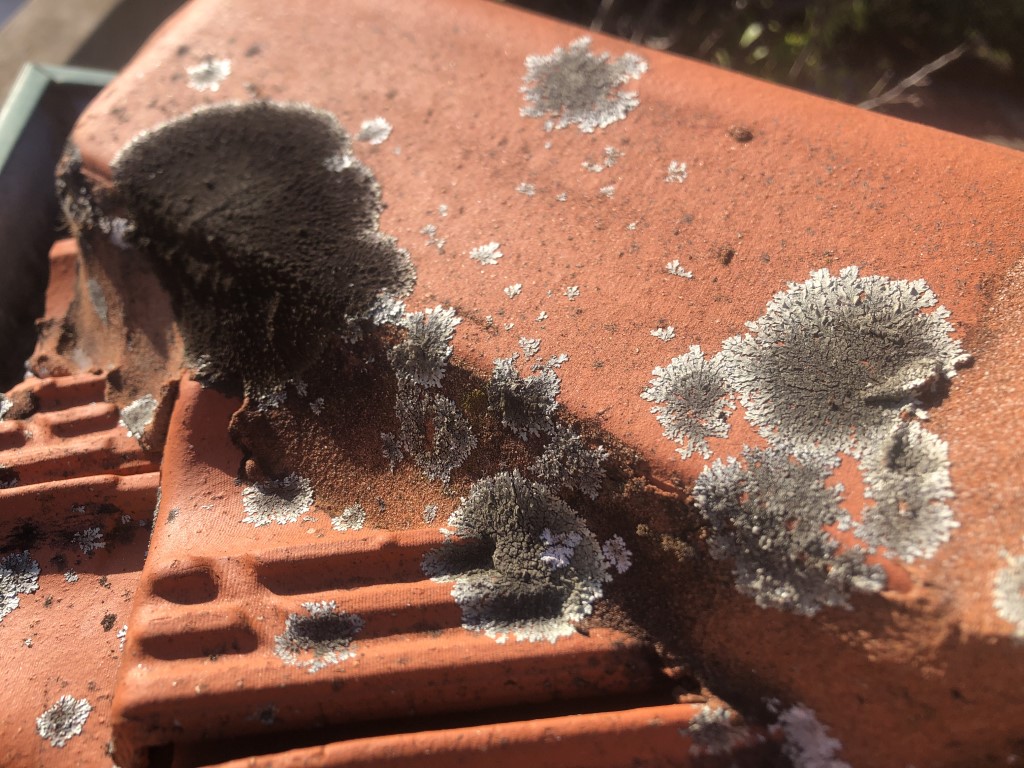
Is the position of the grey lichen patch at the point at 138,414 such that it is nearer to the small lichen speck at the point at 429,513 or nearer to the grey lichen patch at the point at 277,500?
the grey lichen patch at the point at 277,500

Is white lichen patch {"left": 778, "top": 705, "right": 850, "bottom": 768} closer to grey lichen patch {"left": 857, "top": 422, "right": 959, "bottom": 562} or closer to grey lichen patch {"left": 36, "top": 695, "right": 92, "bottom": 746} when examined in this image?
grey lichen patch {"left": 857, "top": 422, "right": 959, "bottom": 562}

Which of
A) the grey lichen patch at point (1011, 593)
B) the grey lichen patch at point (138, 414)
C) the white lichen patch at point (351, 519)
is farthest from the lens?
the grey lichen patch at point (138, 414)

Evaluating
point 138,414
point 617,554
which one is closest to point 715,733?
point 617,554

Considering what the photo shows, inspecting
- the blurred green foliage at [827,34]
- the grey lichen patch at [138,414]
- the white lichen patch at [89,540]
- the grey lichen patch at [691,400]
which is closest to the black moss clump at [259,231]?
the grey lichen patch at [138,414]

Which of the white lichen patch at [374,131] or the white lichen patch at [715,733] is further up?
the white lichen patch at [374,131]

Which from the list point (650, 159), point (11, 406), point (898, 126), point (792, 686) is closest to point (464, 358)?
point (650, 159)

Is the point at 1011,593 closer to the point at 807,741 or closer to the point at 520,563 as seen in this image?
the point at 807,741

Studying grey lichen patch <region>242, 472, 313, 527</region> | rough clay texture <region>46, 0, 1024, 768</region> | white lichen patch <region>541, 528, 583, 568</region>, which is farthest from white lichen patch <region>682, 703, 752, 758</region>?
grey lichen patch <region>242, 472, 313, 527</region>
